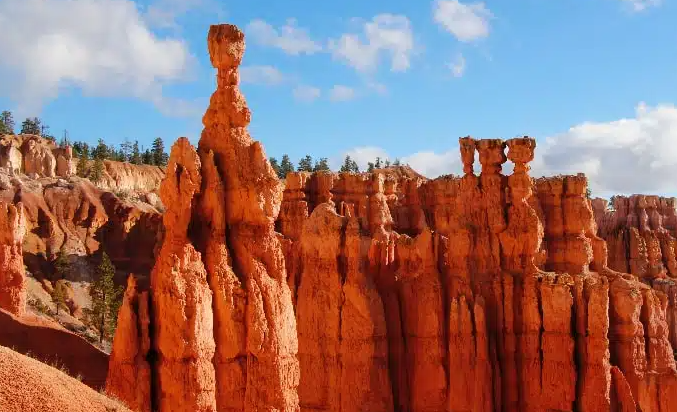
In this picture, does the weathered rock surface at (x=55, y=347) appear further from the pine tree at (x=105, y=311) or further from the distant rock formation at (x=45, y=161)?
the distant rock formation at (x=45, y=161)

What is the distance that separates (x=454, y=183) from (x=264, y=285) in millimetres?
27773

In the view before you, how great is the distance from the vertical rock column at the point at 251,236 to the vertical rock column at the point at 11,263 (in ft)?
33.7

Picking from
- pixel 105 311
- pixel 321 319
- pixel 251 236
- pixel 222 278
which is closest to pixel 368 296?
pixel 321 319

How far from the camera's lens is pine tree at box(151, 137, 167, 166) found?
128m

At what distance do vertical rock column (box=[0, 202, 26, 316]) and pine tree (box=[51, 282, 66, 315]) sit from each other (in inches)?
906

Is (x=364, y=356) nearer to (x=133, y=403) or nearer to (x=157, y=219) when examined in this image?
(x=133, y=403)

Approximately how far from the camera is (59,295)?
55875 millimetres

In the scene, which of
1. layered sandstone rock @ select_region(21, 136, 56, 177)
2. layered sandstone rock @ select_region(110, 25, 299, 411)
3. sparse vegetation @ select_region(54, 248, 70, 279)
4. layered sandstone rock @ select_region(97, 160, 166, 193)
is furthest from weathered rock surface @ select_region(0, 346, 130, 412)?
layered sandstone rock @ select_region(97, 160, 166, 193)

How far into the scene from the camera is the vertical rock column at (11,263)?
2561cm

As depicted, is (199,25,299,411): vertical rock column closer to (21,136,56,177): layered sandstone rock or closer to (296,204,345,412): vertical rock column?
(296,204,345,412): vertical rock column

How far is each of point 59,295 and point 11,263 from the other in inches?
1194

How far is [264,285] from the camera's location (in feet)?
56.2

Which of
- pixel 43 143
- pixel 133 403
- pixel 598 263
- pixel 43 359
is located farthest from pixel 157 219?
pixel 133 403

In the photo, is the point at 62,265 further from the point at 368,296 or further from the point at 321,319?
the point at 368,296
